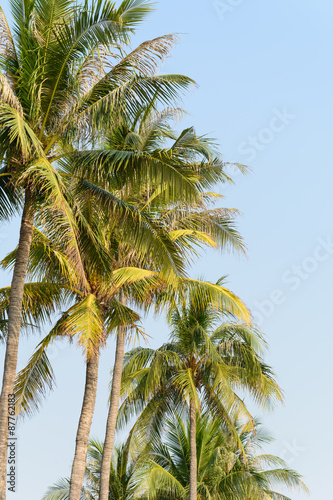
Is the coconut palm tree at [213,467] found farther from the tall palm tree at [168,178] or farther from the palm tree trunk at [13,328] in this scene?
the palm tree trunk at [13,328]

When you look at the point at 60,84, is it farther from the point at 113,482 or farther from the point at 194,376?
the point at 113,482

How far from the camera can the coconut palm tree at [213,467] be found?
21.4m

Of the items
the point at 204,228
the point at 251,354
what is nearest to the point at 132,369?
the point at 251,354

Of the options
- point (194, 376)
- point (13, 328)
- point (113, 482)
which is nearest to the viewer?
point (13, 328)

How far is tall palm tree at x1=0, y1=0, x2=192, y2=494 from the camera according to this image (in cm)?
1214

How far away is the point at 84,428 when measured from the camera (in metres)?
14.9

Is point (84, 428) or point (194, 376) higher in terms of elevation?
point (194, 376)

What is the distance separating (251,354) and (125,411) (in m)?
3.95

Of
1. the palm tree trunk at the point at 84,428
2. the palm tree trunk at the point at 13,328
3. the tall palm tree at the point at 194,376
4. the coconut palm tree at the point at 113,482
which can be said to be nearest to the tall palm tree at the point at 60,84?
the palm tree trunk at the point at 13,328

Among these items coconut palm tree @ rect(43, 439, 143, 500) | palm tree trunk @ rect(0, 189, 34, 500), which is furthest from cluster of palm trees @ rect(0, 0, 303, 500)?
coconut palm tree @ rect(43, 439, 143, 500)

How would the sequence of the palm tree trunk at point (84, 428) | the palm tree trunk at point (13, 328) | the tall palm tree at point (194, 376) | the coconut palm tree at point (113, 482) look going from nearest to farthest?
the palm tree trunk at point (13, 328)
the palm tree trunk at point (84, 428)
the tall palm tree at point (194, 376)
the coconut palm tree at point (113, 482)

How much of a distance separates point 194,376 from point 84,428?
22.1 feet

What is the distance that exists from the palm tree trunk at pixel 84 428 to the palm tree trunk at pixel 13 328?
8.24 feet

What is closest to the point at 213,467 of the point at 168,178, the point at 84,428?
the point at 84,428
